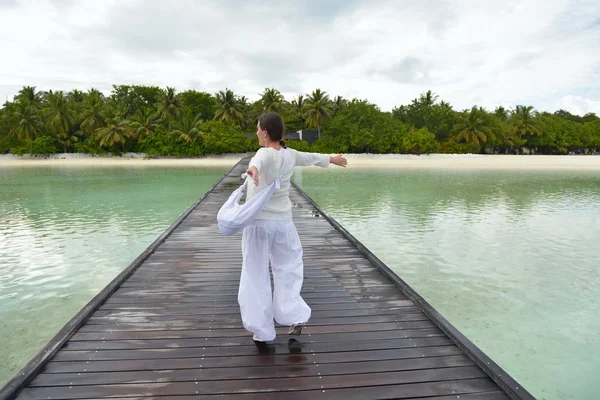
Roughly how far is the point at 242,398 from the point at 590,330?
4870 mm

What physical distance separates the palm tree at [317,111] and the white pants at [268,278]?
1864 inches

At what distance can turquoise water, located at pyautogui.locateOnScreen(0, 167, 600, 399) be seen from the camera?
4855 mm

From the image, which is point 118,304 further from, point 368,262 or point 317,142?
point 317,142

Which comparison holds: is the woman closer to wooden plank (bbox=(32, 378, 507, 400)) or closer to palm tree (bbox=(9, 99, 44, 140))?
wooden plank (bbox=(32, 378, 507, 400))

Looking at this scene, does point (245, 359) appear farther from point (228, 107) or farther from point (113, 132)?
point (228, 107)

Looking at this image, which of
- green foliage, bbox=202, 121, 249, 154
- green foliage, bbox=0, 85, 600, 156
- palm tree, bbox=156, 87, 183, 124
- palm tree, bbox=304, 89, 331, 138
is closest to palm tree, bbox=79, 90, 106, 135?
green foliage, bbox=0, 85, 600, 156

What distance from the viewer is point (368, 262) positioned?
5.64 metres

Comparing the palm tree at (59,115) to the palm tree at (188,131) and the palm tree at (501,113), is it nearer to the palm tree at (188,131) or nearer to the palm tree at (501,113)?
the palm tree at (188,131)

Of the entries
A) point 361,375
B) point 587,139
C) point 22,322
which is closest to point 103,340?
point 361,375

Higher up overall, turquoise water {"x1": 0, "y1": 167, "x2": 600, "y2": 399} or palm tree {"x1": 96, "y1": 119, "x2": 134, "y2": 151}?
palm tree {"x1": 96, "y1": 119, "x2": 134, "y2": 151}

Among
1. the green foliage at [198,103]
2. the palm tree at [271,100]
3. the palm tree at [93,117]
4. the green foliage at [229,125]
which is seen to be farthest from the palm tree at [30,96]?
the palm tree at [271,100]

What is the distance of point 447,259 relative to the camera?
8.35m

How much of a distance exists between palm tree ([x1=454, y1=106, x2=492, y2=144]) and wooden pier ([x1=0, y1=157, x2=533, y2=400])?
5129 cm

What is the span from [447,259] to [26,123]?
52.5m
